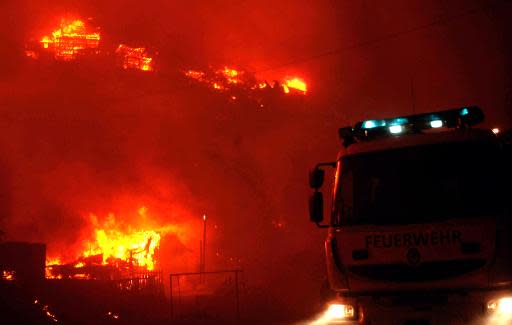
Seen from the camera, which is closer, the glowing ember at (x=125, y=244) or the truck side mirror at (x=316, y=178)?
the truck side mirror at (x=316, y=178)

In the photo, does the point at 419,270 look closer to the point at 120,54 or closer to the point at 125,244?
the point at 125,244

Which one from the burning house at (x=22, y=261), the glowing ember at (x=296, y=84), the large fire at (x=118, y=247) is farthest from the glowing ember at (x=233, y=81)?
the burning house at (x=22, y=261)

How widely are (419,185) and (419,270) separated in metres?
0.99

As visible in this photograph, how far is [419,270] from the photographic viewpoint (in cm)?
596

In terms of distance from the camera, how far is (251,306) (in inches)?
671

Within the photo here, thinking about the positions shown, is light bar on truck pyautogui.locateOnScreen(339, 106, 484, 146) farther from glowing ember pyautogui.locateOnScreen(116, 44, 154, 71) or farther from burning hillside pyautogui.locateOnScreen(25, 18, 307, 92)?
glowing ember pyautogui.locateOnScreen(116, 44, 154, 71)

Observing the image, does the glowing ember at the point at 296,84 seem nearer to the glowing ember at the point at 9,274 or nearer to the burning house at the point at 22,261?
the burning house at the point at 22,261

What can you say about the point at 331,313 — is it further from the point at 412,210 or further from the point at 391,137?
the point at 391,137

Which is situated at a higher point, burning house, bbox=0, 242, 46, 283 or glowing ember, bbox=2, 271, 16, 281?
burning house, bbox=0, 242, 46, 283

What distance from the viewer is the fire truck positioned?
5750 millimetres

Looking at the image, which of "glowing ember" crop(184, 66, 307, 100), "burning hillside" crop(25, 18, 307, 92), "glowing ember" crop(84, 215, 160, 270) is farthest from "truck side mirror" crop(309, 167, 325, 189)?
"glowing ember" crop(184, 66, 307, 100)

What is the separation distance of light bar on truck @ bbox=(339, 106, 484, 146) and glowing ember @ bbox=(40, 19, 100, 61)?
34659 millimetres

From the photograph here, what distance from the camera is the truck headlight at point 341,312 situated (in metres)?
6.29

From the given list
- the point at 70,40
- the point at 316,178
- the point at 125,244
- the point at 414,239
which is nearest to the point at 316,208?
the point at 316,178
